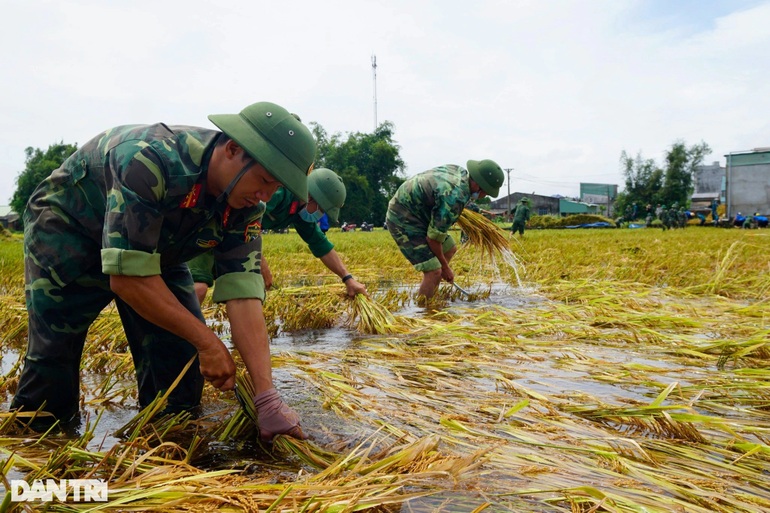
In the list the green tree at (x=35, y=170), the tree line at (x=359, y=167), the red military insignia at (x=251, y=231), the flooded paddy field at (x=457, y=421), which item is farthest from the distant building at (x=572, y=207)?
the red military insignia at (x=251, y=231)

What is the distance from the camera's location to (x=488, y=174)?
5582 mm

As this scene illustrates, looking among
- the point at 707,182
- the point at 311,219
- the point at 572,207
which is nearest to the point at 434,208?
the point at 311,219

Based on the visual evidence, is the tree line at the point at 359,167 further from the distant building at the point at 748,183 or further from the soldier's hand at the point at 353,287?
the soldier's hand at the point at 353,287

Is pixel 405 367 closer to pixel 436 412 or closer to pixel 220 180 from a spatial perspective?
pixel 436 412

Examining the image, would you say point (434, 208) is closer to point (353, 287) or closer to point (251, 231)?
point (353, 287)

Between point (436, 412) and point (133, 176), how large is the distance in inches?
58.8

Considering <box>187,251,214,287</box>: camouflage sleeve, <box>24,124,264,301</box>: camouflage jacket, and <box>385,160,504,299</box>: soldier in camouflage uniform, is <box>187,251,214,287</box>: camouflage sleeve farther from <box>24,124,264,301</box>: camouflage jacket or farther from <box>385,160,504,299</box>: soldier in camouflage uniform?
<box>385,160,504,299</box>: soldier in camouflage uniform

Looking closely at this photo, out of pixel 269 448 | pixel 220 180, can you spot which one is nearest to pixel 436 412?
pixel 269 448

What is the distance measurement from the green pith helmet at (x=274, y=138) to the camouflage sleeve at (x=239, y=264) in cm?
40

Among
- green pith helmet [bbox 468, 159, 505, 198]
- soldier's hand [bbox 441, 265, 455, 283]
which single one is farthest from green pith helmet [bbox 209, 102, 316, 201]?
soldier's hand [bbox 441, 265, 455, 283]

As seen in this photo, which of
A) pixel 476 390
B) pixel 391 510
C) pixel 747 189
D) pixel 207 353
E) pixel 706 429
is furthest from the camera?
pixel 747 189

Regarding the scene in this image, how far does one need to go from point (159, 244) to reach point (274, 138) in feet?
2.05

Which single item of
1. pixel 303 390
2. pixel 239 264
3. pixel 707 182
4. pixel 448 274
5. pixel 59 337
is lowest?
pixel 303 390

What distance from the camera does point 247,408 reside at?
227 cm
